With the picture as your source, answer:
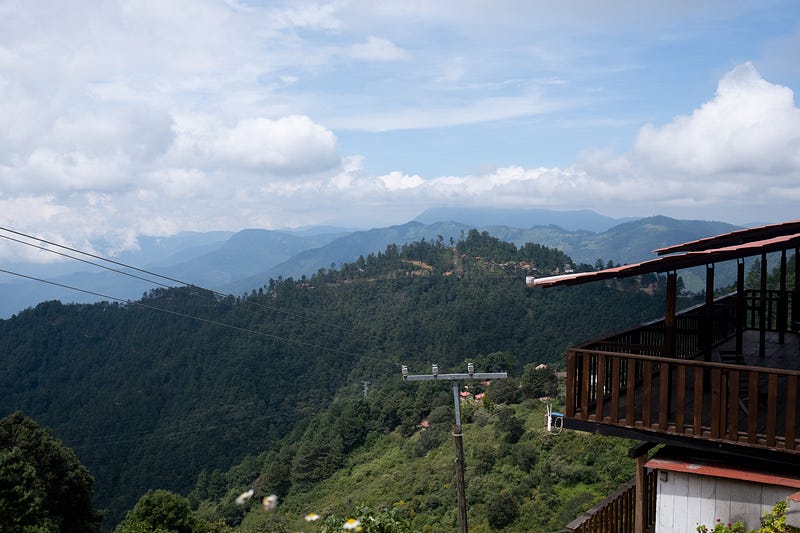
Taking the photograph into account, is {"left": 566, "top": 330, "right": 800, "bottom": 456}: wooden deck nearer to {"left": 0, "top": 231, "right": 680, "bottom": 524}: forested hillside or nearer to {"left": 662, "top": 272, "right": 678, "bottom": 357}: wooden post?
{"left": 662, "top": 272, "right": 678, "bottom": 357}: wooden post

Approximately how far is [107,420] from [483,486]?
5211 cm

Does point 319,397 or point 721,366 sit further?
point 319,397

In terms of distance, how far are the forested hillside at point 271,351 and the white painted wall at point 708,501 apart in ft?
98.0

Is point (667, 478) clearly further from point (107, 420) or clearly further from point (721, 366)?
point (107, 420)

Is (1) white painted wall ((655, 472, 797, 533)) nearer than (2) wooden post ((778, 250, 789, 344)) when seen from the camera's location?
Yes

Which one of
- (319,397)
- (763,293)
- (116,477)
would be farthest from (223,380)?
(763,293)

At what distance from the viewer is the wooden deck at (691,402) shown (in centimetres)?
408

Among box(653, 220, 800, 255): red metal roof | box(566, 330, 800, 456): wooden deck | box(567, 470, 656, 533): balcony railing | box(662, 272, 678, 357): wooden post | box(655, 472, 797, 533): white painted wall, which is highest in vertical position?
box(653, 220, 800, 255): red metal roof

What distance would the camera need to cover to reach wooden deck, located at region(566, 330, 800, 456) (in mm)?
4078

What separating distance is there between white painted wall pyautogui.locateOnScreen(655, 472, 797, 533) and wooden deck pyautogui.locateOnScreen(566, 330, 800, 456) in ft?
1.03

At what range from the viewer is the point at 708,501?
14.4 ft

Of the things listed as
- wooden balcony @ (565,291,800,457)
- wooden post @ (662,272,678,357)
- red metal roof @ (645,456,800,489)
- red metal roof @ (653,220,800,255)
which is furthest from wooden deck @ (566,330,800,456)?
red metal roof @ (653,220,800,255)

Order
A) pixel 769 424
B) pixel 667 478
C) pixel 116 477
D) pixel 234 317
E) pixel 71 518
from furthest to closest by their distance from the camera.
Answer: pixel 234 317, pixel 116 477, pixel 71 518, pixel 667 478, pixel 769 424

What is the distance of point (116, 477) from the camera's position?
48.4 m
